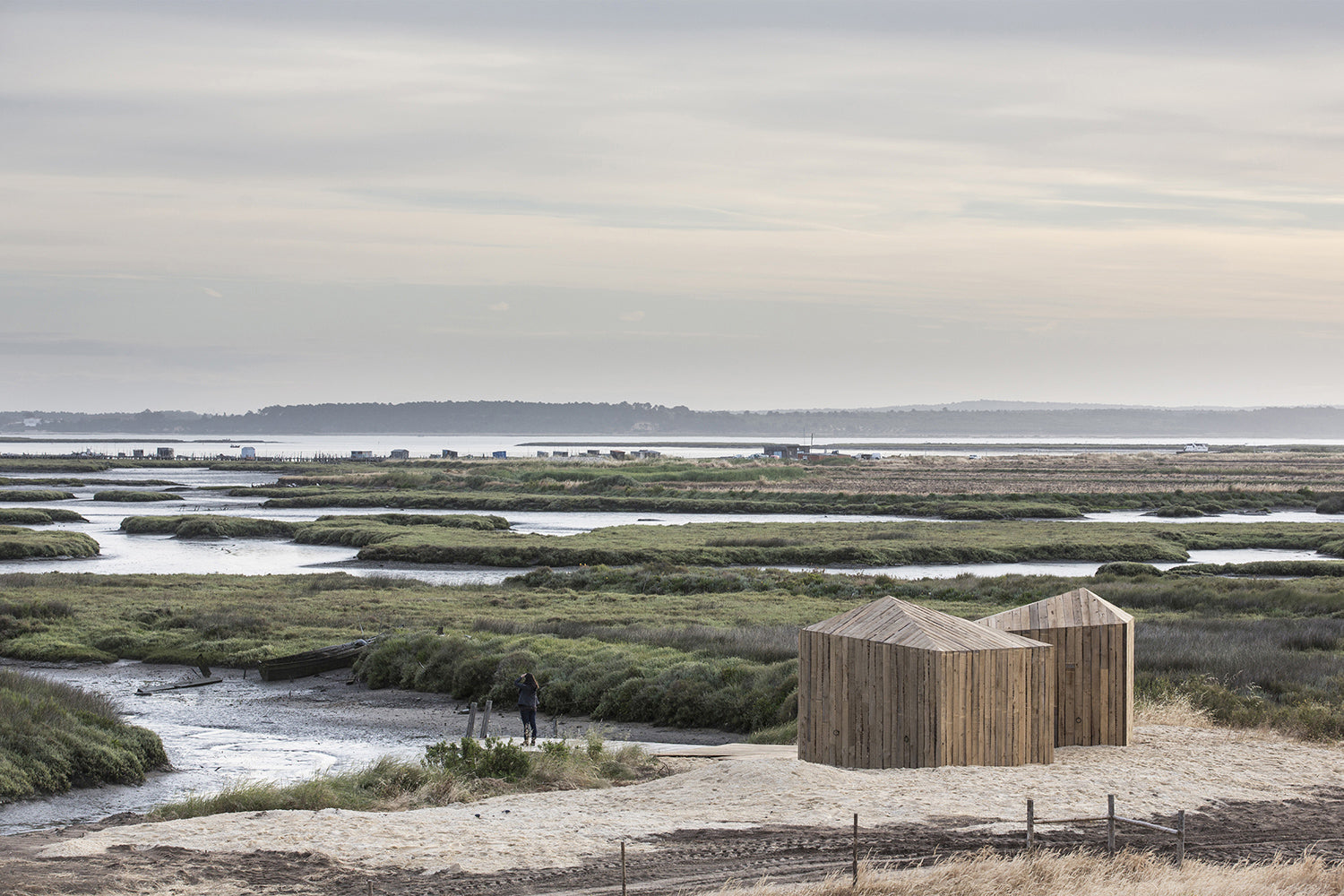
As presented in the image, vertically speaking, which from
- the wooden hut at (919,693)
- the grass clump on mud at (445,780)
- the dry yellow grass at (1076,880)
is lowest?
the grass clump on mud at (445,780)

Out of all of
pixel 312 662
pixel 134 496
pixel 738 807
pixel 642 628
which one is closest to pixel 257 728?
pixel 312 662

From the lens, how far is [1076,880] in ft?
37.7

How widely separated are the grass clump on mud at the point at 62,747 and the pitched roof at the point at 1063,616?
46.1ft

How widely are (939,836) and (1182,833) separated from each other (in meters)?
2.47

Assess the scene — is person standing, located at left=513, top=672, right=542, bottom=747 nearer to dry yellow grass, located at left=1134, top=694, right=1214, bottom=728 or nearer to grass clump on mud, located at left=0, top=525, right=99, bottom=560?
dry yellow grass, located at left=1134, top=694, right=1214, bottom=728

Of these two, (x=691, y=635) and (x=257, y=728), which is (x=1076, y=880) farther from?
(x=691, y=635)

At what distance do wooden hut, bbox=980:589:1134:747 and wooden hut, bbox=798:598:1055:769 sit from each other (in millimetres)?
1076

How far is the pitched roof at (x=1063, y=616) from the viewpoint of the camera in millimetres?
18516

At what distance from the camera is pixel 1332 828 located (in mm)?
13820

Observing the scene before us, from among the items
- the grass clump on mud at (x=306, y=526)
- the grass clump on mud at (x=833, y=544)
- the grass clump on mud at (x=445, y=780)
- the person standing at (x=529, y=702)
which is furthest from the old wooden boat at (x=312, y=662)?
the grass clump on mud at (x=306, y=526)

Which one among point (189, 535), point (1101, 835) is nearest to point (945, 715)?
point (1101, 835)

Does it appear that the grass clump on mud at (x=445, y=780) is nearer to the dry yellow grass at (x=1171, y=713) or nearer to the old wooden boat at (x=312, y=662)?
the dry yellow grass at (x=1171, y=713)

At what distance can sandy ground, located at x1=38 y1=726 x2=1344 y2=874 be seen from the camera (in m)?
13.2

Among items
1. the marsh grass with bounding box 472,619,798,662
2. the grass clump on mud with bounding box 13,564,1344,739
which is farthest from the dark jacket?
the marsh grass with bounding box 472,619,798,662
